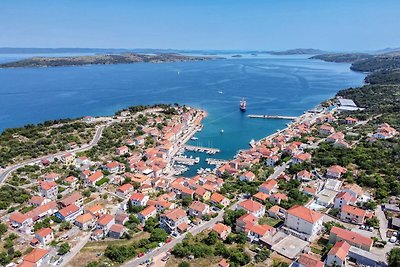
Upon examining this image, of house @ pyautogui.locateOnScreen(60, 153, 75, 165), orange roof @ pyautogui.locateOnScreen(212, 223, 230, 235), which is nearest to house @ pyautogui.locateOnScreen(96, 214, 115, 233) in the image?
orange roof @ pyautogui.locateOnScreen(212, 223, 230, 235)

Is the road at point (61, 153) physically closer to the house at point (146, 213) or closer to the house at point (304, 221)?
the house at point (146, 213)

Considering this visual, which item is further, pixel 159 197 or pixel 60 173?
pixel 60 173

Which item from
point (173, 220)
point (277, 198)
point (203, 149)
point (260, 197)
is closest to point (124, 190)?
point (173, 220)

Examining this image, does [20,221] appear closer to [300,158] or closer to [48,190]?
[48,190]

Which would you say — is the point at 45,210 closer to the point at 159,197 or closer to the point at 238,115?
the point at 159,197

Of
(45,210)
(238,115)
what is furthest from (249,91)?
(45,210)

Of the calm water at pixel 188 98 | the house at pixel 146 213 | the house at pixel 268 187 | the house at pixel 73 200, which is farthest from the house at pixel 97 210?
the house at pixel 268 187
